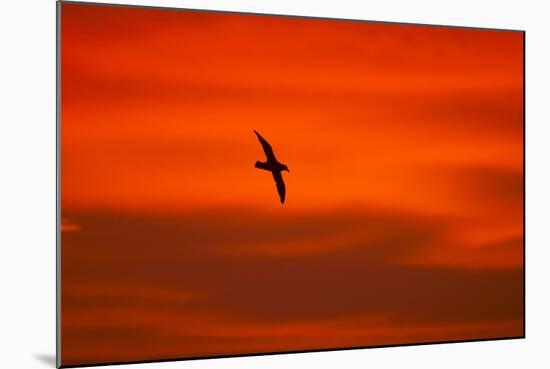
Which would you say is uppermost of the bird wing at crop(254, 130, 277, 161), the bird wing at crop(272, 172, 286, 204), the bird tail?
the bird wing at crop(254, 130, 277, 161)

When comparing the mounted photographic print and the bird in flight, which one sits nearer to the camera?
the mounted photographic print

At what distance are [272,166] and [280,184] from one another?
0.13 metres

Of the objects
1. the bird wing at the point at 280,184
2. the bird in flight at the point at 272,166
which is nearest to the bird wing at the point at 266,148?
the bird in flight at the point at 272,166

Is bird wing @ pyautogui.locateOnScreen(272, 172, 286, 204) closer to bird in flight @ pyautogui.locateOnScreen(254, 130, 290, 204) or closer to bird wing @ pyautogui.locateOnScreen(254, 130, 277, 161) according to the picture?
bird in flight @ pyautogui.locateOnScreen(254, 130, 290, 204)

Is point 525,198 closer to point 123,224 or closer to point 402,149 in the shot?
point 402,149

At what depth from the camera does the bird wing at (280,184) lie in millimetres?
6488

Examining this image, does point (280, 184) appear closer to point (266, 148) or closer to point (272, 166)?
point (272, 166)

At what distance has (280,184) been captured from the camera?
6500 millimetres

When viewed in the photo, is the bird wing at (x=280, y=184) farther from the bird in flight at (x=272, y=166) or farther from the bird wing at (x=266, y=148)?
the bird wing at (x=266, y=148)

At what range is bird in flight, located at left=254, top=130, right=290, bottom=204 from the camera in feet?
21.2

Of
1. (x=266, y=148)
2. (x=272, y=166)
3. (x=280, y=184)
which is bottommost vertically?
(x=280, y=184)

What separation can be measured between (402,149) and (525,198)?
1046 mm

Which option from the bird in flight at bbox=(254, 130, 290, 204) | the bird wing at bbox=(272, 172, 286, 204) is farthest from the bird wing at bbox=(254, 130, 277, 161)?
the bird wing at bbox=(272, 172, 286, 204)

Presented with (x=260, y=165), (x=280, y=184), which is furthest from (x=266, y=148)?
(x=280, y=184)
